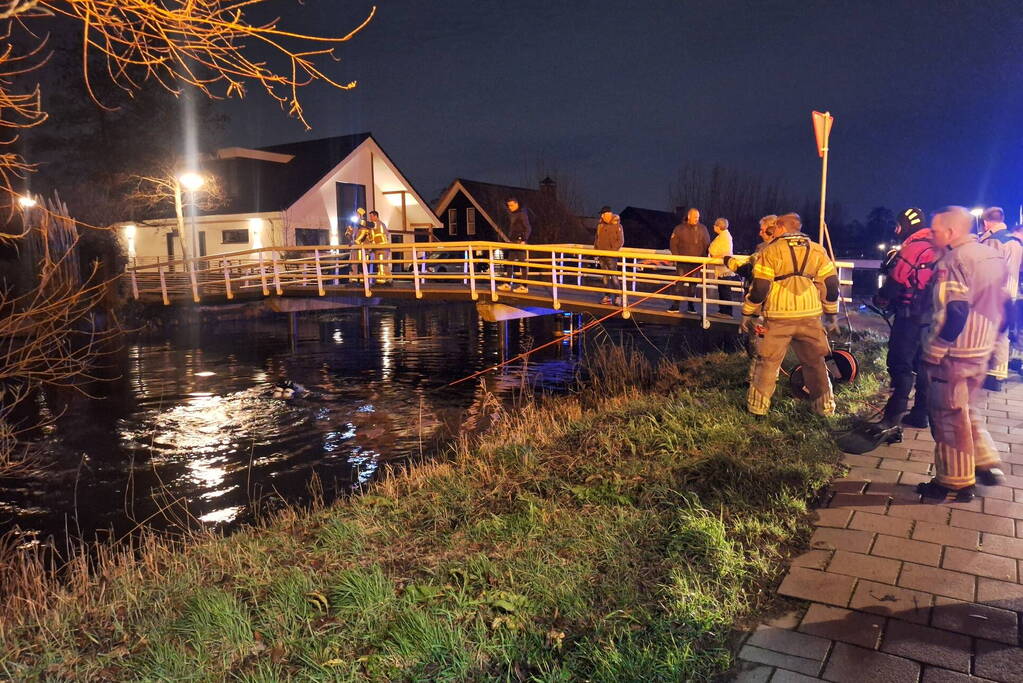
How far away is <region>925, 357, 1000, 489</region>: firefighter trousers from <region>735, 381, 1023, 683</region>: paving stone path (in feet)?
0.73

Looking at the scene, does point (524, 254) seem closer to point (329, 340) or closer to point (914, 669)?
point (329, 340)

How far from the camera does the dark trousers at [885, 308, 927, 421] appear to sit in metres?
6.42

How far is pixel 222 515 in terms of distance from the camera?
8648mm

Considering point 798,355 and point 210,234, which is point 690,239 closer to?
point 798,355

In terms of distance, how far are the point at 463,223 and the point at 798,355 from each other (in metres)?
43.1

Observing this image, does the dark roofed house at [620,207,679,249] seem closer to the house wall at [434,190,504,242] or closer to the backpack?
the house wall at [434,190,504,242]

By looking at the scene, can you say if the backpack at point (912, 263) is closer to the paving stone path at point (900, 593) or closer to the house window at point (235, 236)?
the paving stone path at point (900, 593)

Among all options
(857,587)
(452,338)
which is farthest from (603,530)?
(452,338)

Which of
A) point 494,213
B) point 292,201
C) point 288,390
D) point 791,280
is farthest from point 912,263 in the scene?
point 494,213

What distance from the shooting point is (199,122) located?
36.8 m

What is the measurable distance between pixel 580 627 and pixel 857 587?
145cm

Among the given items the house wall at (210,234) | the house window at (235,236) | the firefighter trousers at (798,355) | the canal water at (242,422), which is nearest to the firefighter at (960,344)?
the firefighter trousers at (798,355)

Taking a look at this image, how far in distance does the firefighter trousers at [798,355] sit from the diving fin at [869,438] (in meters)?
0.59

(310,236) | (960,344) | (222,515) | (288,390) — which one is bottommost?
(222,515)
